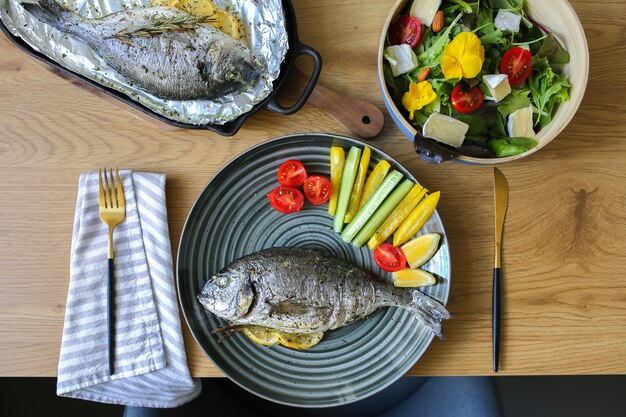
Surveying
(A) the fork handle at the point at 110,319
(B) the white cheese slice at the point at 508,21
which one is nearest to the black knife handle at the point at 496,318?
(B) the white cheese slice at the point at 508,21

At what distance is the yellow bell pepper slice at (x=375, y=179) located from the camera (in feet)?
4.32

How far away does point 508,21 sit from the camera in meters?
1.26

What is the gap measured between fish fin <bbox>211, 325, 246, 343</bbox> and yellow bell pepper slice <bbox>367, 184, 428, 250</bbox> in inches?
15.3

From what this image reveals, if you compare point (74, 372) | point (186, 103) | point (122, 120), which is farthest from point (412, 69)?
point (74, 372)

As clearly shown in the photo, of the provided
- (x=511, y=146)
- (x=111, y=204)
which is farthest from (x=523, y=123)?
(x=111, y=204)

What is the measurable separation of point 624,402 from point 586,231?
960mm

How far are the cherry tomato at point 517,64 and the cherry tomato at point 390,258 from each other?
1.58 feet

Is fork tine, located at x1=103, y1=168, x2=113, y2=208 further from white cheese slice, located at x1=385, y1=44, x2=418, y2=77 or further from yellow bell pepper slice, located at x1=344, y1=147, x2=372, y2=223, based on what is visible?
white cheese slice, located at x1=385, y1=44, x2=418, y2=77

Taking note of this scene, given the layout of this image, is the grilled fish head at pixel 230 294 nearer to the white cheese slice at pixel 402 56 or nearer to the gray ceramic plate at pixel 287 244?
the gray ceramic plate at pixel 287 244

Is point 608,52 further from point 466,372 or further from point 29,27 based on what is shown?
point 29,27

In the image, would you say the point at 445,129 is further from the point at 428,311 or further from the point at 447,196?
the point at 428,311

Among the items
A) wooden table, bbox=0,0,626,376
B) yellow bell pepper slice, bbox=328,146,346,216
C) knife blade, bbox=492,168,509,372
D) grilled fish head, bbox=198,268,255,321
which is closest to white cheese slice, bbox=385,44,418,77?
wooden table, bbox=0,0,626,376

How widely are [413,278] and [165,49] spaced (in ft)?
2.64

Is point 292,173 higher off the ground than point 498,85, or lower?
lower
